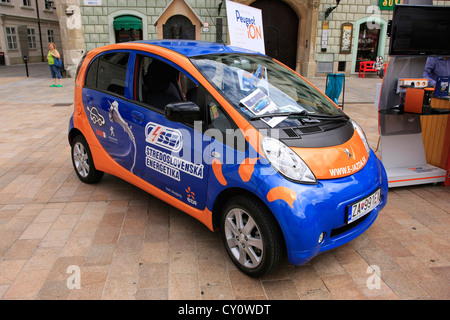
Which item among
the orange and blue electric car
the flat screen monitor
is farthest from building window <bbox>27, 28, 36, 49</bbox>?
the flat screen monitor

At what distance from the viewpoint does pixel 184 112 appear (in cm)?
283

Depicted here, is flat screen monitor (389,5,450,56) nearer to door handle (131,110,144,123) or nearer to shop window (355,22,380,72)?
door handle (131,110,144,123)

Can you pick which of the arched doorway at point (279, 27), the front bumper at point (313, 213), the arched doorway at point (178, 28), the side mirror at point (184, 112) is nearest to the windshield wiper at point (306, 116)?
the side mirror at point (184, 112)

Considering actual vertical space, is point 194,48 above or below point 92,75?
above

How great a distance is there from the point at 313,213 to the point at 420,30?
316 cm

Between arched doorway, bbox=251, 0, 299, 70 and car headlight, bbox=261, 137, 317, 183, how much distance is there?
1690 centimetres

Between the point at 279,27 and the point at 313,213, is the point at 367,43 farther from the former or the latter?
the point at 313,213

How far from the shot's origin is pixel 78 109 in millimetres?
4289

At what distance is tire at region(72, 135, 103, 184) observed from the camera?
171 inches

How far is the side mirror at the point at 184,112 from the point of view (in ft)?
9.28

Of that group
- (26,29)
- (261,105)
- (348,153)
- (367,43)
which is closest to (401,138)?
(348,153)

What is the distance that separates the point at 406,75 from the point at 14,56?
105 feet

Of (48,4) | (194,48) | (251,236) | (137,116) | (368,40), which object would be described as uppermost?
(48,4)
